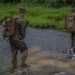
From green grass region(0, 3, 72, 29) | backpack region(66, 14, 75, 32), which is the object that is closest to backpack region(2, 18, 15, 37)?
backpack region(66, 14, 75, 32)

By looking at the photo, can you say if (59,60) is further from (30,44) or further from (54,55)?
(30,44)

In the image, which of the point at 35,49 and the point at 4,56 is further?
the point at 35,49

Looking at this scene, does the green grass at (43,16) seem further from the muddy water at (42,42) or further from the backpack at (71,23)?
the backpack at (71,23)

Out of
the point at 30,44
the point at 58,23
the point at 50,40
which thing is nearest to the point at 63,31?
the point at 58,23

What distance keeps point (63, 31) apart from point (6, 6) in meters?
11.2

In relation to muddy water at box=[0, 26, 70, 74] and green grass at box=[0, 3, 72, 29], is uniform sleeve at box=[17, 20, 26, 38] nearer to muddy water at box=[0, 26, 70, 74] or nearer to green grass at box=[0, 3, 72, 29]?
muddy water at box=[0, 26, 70, 74]

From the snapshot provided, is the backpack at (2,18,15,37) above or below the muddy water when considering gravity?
above

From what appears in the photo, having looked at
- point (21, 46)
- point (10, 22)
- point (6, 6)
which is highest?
point (10, 22)

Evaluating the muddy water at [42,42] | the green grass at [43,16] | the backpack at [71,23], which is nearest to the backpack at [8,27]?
the muddy water at [42,42]

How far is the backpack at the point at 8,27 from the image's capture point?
12219mm

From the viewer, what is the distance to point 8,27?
1223 centimetres

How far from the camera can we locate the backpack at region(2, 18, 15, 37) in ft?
40.1

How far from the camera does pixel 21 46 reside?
1247 centimetres

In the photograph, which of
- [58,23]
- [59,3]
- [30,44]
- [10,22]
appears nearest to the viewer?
[10,22]
